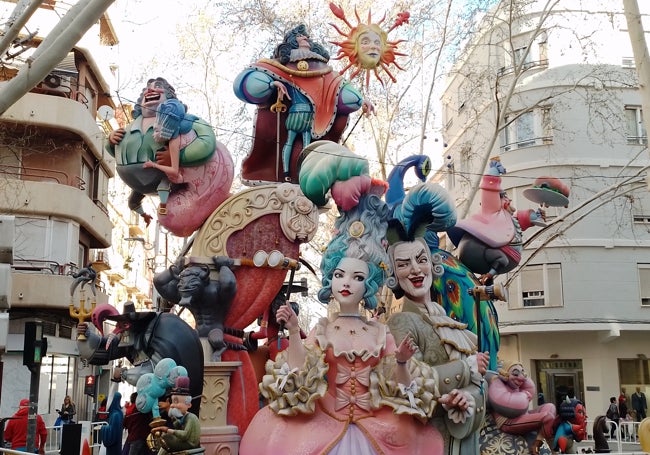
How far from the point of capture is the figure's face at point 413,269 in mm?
5348

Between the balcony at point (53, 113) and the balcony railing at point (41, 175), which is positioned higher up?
the balcony at point (53, 113)

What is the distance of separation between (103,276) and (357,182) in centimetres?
2206

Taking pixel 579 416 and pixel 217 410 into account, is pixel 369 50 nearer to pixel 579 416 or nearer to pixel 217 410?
pixel 217 410

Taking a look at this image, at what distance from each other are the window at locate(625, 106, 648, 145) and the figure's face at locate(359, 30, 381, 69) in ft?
46.7

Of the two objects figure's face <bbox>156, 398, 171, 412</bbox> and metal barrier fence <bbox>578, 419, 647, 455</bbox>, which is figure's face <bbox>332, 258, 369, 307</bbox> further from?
metal barrier fence <bbox>578, 419, 647, 455</bbox>

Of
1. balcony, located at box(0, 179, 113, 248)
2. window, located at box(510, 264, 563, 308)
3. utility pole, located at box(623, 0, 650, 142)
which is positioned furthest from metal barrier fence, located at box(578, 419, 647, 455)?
balcony, located at box(0, 179, 113, 248)

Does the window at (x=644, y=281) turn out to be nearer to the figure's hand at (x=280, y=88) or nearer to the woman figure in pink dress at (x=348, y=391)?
the figure's hand at (x=280, y=88)

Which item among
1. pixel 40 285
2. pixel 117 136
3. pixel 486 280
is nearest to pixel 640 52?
pixel 486 280

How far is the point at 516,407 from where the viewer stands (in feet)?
18.5

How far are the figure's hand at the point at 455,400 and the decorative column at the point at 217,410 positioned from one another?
229 centimetres

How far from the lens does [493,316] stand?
6555 mm

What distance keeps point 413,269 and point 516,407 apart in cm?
135

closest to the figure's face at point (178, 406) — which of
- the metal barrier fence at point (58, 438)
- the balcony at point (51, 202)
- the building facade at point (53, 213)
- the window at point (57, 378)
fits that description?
the metal barrier fence at point (58, 438)

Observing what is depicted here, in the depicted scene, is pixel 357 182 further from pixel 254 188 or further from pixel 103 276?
pixel 103 276
